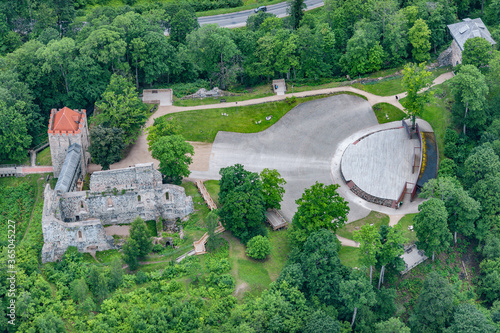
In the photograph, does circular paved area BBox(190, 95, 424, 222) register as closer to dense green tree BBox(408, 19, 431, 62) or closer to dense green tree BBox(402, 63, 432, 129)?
dense green tree BBox(402, 63, 432, 129)

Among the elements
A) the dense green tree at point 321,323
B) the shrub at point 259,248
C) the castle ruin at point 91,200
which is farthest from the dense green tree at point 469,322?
the castle ruin at point 91,200

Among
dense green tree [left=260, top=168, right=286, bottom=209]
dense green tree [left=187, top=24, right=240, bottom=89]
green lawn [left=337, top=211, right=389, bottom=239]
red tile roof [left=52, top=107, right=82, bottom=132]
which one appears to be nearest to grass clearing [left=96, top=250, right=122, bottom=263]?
red tile roof [left=52, top=107, right=82, bottom=132]

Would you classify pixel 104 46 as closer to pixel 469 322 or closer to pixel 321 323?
pixel 321 323

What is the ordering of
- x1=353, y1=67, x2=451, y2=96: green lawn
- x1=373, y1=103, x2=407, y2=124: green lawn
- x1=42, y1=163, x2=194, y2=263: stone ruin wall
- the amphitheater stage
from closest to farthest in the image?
x1=42, y1=163, x2=194, y2=263: stone ruin wall < the amphitheater stage < x1=373, y1=103, x2=407, y2=124: green lawn < x1=353, y1=67, x2=451, y2=96: green lawn

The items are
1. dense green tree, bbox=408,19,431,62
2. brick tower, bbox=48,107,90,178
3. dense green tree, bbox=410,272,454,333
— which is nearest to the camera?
dense green tree, bbox=410,272,454,333

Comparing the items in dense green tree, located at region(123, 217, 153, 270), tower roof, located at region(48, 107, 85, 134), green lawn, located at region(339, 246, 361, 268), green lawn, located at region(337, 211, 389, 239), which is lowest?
green lawn, located at region(339, 246, 361, 268)

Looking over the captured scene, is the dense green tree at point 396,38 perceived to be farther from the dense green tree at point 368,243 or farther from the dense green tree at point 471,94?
the dense green tree at point 368,243

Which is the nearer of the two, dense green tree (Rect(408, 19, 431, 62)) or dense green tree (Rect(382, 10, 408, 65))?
dense green tree (Rect(408, 19, 431, 62))
